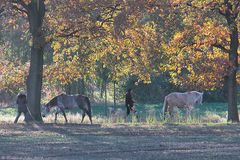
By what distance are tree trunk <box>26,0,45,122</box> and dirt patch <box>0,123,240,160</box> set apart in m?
4.83

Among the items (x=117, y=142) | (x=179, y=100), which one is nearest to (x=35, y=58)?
(x=179, y=100)

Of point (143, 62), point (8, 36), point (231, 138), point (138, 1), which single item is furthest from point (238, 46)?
point (8, 36)

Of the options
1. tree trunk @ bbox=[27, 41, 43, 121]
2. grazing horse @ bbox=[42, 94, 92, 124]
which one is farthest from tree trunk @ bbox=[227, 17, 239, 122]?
tree trunk @ bbox=[27, 41, 43, 121]

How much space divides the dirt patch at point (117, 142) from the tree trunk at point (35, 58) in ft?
15.8

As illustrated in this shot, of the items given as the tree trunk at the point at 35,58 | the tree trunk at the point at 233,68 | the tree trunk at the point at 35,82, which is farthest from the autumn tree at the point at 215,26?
the tree trunk at the point at 35,82

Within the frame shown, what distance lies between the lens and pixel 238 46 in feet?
113

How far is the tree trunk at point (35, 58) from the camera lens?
103 ft

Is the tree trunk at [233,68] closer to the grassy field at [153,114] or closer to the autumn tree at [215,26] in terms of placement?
the autumn tree at [215,26]

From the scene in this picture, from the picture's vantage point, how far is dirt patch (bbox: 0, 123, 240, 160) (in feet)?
55.3

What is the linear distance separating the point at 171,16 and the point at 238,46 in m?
4.00

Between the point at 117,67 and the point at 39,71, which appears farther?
the point at 117,67

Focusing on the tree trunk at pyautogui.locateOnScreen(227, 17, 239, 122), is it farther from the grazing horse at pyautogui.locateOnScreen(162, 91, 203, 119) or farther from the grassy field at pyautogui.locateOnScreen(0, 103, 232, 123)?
the grazing horse at pyautogui.locateOnScreen(162, 91, 203, 119)

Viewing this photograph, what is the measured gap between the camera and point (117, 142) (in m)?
20.5

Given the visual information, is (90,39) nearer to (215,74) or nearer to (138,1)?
(138,1)
